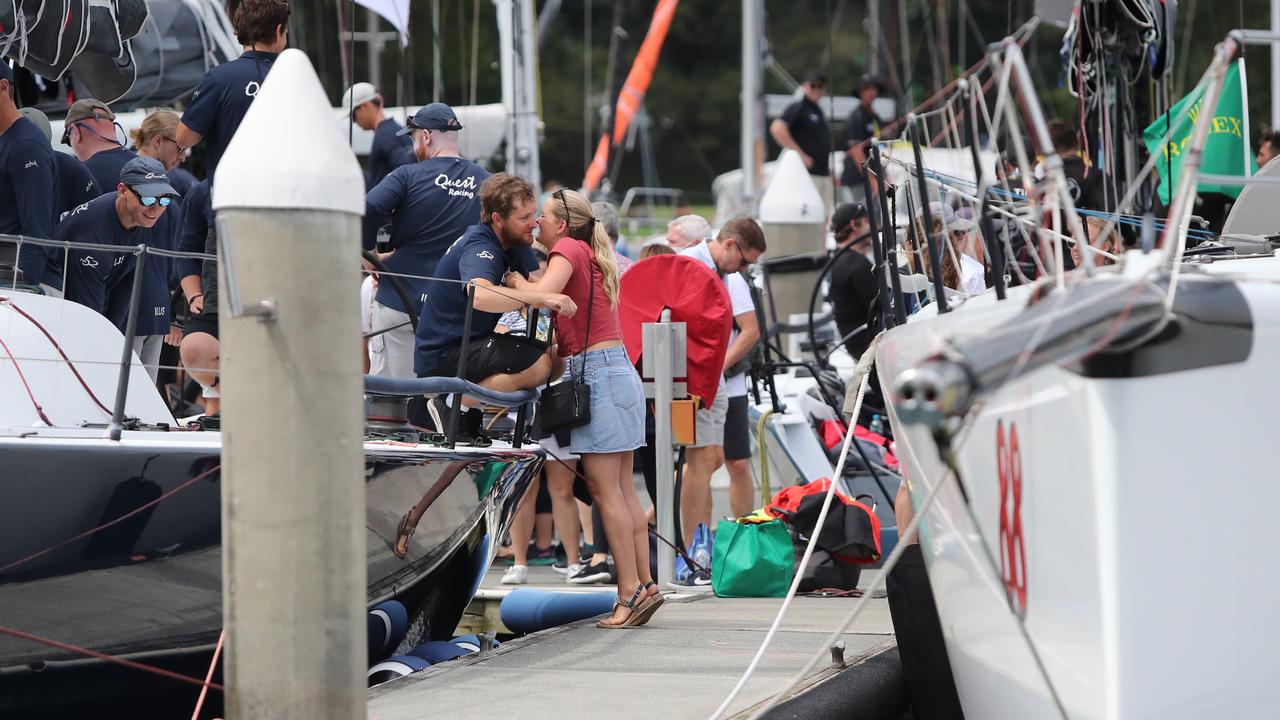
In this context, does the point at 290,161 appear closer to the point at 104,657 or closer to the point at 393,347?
the point at 104,657

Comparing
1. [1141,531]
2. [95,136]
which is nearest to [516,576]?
[95,136]

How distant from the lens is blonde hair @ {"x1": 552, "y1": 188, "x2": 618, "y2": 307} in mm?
6078

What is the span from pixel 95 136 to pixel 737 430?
133 inches

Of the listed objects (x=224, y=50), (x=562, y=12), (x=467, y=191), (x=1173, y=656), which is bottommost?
(x=1173, y=656)

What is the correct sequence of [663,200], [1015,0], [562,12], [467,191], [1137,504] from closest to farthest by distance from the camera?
1. [1137,504]
2. [467,191]
3. [1015,0]
4. [663,200]
5. [562,12]

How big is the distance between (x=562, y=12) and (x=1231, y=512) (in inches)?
1720

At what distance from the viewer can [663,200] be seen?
39781 millimetres

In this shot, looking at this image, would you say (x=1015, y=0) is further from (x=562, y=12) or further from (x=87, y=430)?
(x=562, y=12)

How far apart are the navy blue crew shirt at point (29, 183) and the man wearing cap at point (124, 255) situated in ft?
0.62

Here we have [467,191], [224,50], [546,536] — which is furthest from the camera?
[224,50]

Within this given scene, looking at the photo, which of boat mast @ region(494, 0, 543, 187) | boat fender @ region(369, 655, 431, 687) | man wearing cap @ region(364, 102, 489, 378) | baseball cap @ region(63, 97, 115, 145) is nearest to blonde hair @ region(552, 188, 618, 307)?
man wearing cap @ region(364, 102, 489, 378)

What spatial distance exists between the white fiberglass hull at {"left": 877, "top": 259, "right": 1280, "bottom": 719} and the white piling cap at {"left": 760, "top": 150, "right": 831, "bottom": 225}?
9.33 meters

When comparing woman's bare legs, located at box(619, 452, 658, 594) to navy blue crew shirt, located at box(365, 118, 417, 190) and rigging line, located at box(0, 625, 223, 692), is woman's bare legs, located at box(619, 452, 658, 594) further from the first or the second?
navy blue crew shirt, located at box(365, 118, 417, 190)

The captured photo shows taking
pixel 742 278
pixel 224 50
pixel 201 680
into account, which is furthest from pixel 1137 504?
pixel 224 50
